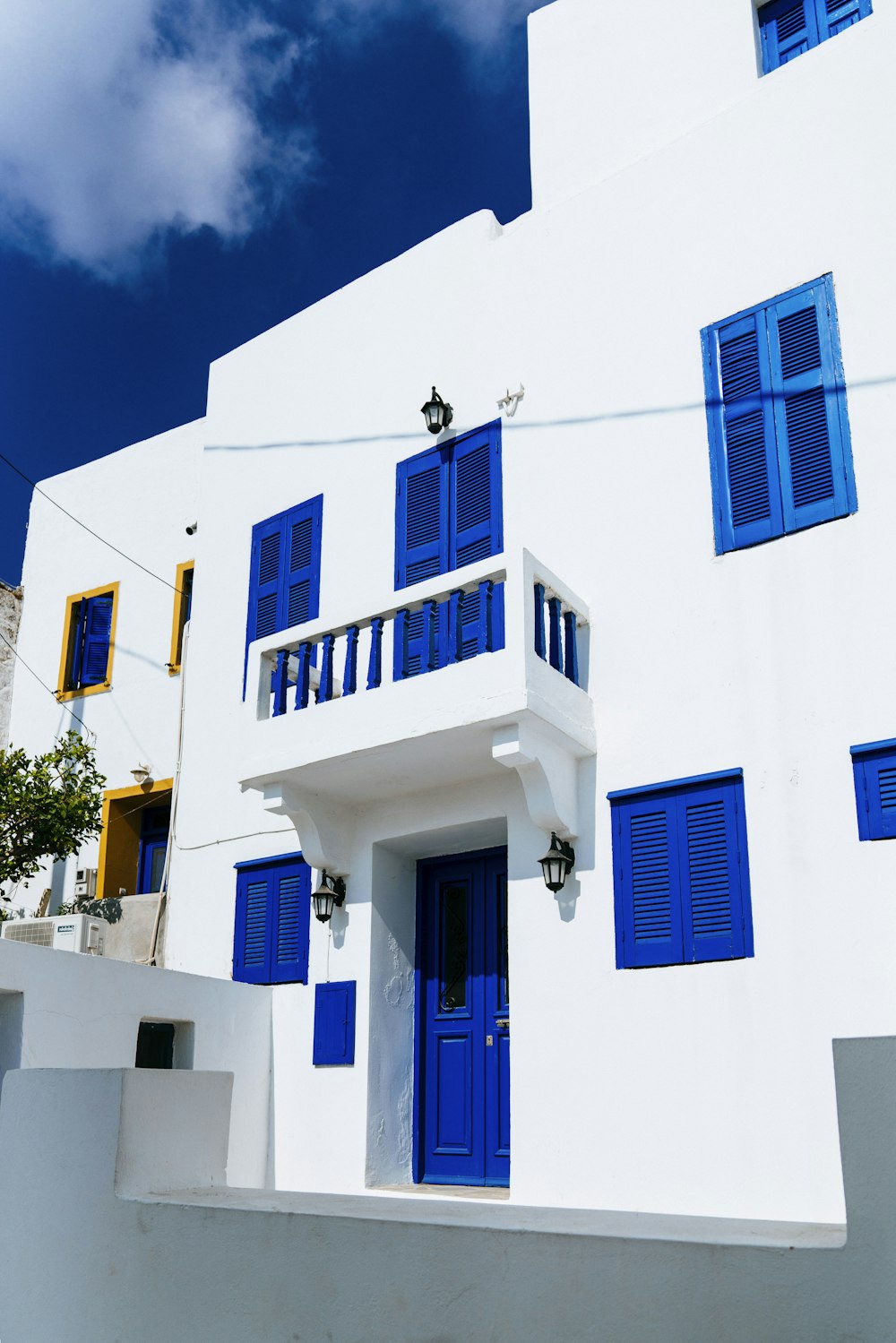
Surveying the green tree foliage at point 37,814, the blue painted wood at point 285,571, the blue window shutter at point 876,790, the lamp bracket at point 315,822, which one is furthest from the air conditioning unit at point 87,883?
the blue window shutter at point 876,790

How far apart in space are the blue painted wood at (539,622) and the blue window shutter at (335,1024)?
9.47 ft

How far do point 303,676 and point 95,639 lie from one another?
563cm

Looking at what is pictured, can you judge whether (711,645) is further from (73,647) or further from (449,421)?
(73,647)

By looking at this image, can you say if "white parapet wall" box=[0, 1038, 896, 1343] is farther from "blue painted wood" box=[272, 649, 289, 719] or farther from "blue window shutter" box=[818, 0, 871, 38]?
"blue window shutter" box=[818, 0, 871, 38]

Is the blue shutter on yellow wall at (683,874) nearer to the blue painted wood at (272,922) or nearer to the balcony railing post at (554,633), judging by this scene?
the balcony railing post at (554,633)

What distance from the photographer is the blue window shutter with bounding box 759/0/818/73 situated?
8914mm

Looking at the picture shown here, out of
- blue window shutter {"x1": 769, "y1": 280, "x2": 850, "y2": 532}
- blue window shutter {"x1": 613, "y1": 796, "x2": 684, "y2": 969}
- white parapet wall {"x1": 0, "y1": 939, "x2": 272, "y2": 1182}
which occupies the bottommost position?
white parapet wall {"x1": 0, "y1": 939, "x2": 272, "y2": 1182}

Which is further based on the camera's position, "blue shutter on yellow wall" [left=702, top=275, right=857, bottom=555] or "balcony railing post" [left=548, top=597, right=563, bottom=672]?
"balcony railing post" [left=548, top=597, right=563, bottom=672]

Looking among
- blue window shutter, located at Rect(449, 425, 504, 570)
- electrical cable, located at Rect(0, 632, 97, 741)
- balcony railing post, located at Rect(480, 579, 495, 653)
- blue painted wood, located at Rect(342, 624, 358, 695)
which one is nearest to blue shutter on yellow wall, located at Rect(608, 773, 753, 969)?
balcony railing post, located at Rect(480, 579, 495, 653)

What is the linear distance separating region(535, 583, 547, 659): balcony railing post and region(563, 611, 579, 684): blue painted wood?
275mm

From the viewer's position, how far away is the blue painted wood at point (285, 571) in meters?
10.4

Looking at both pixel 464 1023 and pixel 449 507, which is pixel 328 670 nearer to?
pixel 449 507

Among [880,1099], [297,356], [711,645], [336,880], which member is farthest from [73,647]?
[880,1099]

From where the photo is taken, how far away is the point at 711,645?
7773mm
